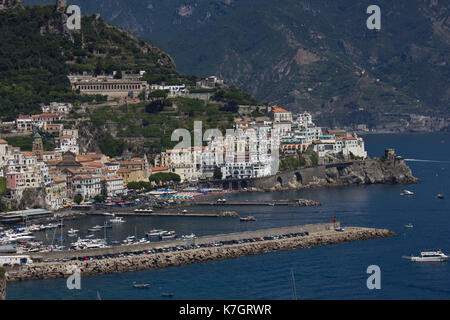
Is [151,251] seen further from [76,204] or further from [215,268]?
[76,204]

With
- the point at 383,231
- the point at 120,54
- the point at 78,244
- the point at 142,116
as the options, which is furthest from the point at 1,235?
the point at 120,54

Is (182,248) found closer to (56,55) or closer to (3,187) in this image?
(3,187)

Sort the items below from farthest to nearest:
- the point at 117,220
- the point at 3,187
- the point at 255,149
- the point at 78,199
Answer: the point at 255,149
the point at 78,199
the point at 3,187
the point at 117,220

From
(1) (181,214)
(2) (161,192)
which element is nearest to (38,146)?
(2) (161,192)

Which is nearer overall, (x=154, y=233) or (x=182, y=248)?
(x=182, y=248)

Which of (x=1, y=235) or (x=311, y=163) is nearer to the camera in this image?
(x=1, y=235)

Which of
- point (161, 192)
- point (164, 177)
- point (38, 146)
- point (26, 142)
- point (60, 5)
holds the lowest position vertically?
point (161, 192)
